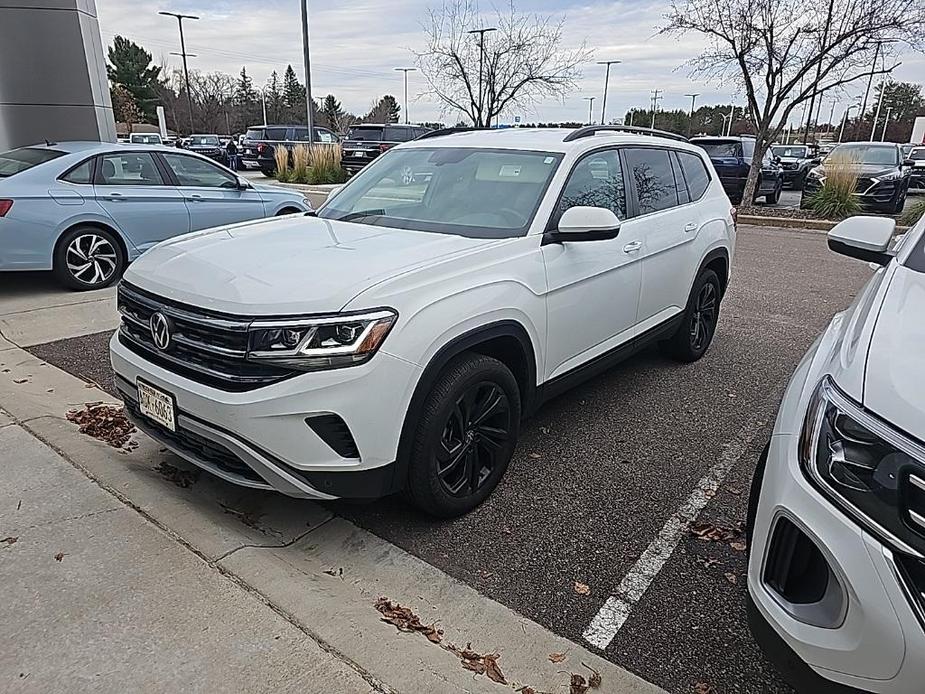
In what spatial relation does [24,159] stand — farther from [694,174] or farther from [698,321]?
[698,321]

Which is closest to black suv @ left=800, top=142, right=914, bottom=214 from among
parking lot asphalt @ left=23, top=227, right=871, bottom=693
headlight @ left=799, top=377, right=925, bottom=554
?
parking lot asphalt @ left=23, top=227, right=871, bottom=693

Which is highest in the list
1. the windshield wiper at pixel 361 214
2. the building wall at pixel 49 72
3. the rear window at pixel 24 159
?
A: the building wall at pixel 49 72

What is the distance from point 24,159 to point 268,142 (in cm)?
1922

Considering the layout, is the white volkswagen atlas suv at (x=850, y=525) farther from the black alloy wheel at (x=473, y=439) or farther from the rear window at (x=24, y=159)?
the rear window at (x=24, y=159)

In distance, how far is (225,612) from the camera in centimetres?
228

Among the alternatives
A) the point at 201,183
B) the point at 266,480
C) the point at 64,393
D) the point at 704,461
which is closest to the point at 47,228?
the point at 201,183

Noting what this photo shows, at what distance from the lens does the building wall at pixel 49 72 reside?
10500 millimetres

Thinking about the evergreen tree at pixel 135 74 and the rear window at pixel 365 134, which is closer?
the rear window at pixel 365 134

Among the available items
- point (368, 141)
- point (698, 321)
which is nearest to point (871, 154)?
point (368, 141)

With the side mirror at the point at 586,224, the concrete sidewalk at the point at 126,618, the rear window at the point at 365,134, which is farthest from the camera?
the rear window at the point at 365,134

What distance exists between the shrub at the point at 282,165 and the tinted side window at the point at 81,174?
13958 millimetres

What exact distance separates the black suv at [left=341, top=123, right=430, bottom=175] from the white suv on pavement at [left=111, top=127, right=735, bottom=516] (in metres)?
18.4

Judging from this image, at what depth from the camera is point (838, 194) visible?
14953 mm

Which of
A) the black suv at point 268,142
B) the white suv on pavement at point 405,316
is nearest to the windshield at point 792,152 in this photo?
the black suv at point 268,142
